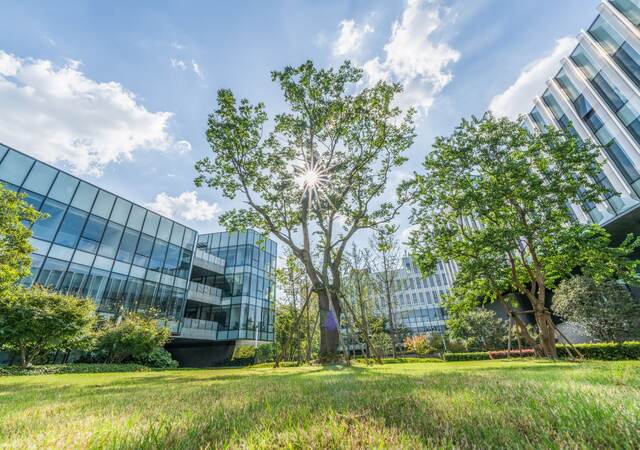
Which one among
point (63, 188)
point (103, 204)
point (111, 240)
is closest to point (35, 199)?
point (63, 188)

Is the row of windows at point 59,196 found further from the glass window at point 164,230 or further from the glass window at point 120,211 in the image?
the glass window at point 164,230

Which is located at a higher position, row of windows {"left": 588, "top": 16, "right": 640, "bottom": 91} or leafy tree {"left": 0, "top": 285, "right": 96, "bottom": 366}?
row of windows {"left": 588, "top": 16, "right": 640, "bottom": 91}

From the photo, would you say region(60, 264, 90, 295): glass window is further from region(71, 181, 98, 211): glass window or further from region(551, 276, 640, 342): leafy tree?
region(551, 276, 640, 342): leafy tree

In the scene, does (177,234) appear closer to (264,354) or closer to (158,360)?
(158,360)

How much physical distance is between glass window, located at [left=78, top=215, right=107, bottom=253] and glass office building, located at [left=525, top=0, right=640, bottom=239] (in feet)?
116

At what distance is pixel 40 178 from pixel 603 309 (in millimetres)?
42211

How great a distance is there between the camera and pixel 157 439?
1.47 metres

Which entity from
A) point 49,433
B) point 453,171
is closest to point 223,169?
point 453,171

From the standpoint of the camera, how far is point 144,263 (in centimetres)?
2664

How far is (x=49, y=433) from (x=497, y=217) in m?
15.9

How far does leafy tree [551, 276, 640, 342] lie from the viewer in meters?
18.5

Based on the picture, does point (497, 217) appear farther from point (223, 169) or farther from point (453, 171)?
point (223, 169)

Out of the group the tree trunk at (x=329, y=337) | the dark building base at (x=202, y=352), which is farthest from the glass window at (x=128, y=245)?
the tree trunk at (x=329, y=337)

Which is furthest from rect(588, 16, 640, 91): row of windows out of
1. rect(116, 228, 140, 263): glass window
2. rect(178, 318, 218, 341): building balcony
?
rect(178, 318, 218, 341): building balcony
